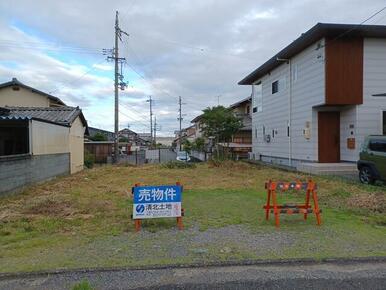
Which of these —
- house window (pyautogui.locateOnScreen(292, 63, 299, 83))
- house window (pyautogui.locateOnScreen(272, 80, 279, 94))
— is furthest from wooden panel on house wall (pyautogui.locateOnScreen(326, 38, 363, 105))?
house window (pyautogui.locateOnScreen(272, 80, 279, 94))

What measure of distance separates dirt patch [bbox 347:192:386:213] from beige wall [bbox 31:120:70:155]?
1165 cm

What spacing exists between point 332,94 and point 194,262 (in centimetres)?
1456

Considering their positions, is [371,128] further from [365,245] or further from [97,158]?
[97,158]

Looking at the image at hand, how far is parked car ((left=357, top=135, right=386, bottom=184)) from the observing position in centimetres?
1318

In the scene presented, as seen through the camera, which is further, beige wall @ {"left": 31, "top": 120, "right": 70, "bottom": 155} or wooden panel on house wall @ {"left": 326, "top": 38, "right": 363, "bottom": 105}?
wooden panel on house wall @ {"left": 326, "top": 38, "right": 363, "bottom": 105}

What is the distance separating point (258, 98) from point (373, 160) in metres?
18.1

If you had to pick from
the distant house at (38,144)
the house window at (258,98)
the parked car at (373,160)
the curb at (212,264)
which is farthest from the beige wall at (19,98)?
the curb at (212,264)

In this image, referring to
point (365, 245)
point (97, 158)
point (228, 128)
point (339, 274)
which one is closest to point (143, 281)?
point (339, 274)

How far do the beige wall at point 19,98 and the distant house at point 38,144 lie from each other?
11579mm

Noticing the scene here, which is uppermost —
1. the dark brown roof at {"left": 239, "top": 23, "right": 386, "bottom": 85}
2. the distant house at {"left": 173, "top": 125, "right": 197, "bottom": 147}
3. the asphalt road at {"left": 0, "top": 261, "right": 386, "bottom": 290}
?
the dark brown roof at {"left": 239, "top": 23, "right": 386, "bottom": 85}

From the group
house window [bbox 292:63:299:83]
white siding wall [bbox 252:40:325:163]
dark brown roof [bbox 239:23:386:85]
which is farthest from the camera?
house window [bbox 292:63:299:83]

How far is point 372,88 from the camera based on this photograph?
706 inches

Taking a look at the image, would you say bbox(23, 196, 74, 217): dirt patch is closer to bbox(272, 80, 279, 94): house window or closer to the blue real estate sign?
the blue real estate sign

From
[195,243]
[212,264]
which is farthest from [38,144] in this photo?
[212,264]
